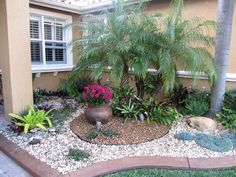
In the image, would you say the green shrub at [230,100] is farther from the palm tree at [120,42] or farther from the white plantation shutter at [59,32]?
the white plantation shutter at [59,32]

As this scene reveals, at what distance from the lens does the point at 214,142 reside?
3998mm

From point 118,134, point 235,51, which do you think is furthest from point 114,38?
point 235,51

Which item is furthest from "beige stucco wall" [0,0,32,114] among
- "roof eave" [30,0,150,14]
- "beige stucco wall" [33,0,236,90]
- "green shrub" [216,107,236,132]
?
"green shrub" [216,107,236,132]

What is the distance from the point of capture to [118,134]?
434cm

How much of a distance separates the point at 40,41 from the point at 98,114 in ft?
13.2

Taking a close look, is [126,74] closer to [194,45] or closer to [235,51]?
[194,45]

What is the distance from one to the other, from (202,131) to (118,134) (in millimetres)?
1818

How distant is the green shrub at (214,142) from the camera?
149 inches

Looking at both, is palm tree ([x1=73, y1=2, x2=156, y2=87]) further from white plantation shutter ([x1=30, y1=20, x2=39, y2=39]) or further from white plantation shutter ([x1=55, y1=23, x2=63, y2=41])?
white plantation shutter ([x1=55, y1=23, x2=63, y2=41])

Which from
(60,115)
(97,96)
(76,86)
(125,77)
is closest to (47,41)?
(76,86)

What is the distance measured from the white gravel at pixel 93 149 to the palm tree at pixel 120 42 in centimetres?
154

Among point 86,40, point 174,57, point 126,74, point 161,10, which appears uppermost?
point 161,10

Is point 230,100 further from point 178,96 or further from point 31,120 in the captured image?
point 31,120

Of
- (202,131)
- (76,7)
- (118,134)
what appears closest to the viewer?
(118,134)
